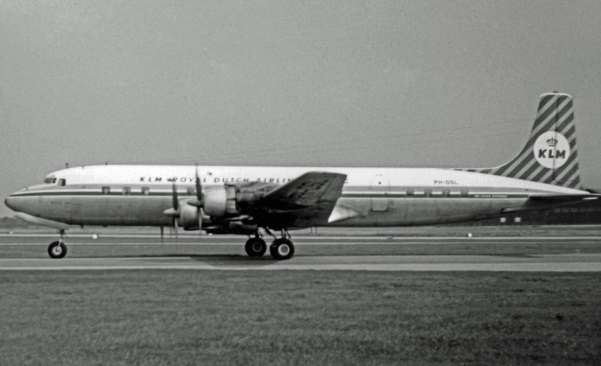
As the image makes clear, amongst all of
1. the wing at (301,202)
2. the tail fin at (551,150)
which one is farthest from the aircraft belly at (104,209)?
the tail fin at (551,150)

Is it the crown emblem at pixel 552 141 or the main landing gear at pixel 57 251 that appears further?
the crown emblem at pixel 552 141

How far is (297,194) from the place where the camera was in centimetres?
2289

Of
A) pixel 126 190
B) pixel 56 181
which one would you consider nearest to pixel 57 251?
pixel 56 181

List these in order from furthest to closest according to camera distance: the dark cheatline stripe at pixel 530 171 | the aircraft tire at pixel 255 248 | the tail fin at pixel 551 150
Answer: the tail fin at pixel 551 150
the dark cheatline stripe at pixel 530 171
the aircraft tire at pixel 255 248

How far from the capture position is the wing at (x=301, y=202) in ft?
72.6

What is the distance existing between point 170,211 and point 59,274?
6.57 meters

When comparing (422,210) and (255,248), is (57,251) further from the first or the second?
(422,210)

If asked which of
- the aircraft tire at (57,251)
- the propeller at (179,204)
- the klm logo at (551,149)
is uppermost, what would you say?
the klm logo at (551,149)

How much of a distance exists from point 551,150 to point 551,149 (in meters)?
0.06

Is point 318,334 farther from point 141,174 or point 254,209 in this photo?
point 141,174

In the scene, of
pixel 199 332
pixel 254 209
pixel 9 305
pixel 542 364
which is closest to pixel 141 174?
pixel 254 209

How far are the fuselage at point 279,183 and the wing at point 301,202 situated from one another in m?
1.22

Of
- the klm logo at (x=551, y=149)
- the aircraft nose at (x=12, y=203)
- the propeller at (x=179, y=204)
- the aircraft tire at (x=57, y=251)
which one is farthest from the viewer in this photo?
the klm logo at (x=551, y=149)

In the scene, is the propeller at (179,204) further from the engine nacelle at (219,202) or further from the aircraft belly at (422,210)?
the aircraft belly at (422,210)
